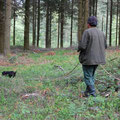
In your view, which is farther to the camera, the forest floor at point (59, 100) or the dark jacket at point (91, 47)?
the dark jacket at point (91, 47)

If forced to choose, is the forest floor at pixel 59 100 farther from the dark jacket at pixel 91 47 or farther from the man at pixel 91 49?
the dark jacket at pixel 91 47

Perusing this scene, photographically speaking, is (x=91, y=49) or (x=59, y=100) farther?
(x=59, y=100)

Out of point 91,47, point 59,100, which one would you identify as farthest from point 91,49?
point 59,100

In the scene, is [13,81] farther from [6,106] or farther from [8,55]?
[8,55]

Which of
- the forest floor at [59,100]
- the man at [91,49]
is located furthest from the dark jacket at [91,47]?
the forest floor at [59,100]

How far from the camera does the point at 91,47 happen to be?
5.12m

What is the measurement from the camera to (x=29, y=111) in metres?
4.54

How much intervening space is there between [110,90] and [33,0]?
2348cm

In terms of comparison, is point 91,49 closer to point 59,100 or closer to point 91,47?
point 91,47

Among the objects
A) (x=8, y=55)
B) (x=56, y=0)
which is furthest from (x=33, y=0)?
(x=8, y=55)

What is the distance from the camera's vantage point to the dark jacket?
509cm

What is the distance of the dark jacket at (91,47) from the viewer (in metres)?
5.09

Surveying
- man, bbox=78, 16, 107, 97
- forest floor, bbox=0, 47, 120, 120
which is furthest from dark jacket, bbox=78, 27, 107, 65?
forest floor, bbox=0, 47, 120, 120

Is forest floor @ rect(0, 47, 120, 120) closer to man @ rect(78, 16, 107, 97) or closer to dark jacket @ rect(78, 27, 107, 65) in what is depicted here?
man @ rect(78, 16, 107, 97)
